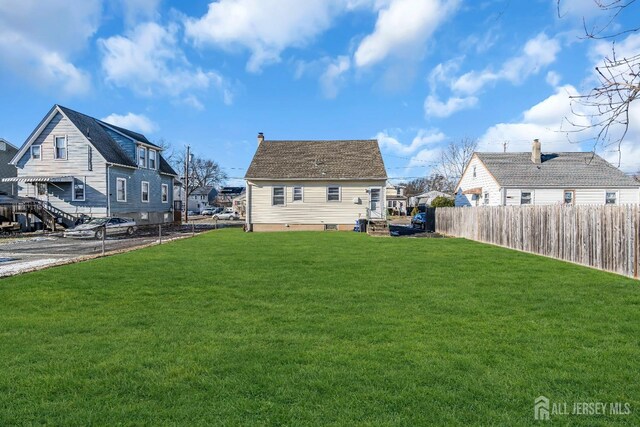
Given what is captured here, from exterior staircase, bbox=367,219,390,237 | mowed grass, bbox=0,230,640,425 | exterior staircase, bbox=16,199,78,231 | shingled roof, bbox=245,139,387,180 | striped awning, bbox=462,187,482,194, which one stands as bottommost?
mowed grass, bbox=0,230,640,425

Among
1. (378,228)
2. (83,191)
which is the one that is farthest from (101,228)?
(378,228)

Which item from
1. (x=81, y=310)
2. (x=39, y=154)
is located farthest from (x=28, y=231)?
(x=81, y=310)

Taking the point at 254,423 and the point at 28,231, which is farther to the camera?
the point at 28,231

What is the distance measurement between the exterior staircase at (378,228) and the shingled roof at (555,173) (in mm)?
11266

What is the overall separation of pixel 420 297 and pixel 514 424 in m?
4.26

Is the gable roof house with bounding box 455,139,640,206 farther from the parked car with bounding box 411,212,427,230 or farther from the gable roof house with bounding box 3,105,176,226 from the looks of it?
the gable roof house with bounding box 3,105,176,226

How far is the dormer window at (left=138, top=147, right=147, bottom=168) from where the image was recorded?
32.7 metres

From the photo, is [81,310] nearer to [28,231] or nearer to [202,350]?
[202,350]

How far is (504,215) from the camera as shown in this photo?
17844 mm

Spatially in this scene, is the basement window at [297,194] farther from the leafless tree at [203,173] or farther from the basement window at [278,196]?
the leafless tree at [203,173]

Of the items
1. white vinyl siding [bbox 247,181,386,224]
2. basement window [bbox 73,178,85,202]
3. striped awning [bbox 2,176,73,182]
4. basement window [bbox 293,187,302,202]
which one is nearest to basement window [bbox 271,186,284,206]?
white vinyl siding [bbox 247,181,386,224]

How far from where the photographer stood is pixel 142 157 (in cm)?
3322

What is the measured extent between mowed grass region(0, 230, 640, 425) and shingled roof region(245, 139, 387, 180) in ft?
59.4

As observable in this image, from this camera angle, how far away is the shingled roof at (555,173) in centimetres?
2955
